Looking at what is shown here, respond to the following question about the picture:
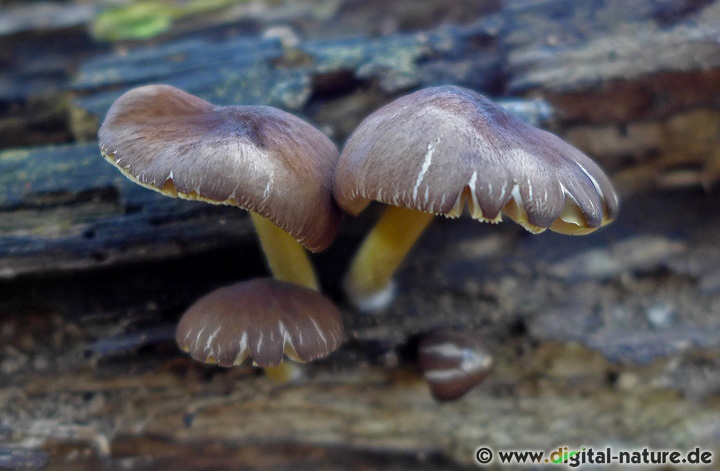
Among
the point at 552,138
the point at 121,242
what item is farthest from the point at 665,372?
the point at 121,242

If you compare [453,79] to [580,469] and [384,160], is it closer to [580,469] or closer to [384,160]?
[384,160]

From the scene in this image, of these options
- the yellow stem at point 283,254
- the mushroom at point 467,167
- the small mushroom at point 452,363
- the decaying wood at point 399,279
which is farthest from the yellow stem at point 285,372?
the mushroom at point 467,167

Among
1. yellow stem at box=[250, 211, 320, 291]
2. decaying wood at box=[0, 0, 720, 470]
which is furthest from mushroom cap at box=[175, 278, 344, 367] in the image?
decaying wood at box=[0, 0, 720, 470]

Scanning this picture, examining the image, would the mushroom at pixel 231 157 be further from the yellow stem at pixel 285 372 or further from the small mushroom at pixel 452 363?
the small mushroom at pixel 452 363

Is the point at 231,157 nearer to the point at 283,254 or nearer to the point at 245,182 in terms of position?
the point at 245,182

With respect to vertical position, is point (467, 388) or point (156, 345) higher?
point (156, 345)

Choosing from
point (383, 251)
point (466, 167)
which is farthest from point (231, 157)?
point (383, 251)

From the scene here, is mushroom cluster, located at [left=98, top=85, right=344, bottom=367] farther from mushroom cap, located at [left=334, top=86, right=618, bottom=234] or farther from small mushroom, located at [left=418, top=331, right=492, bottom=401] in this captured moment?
small mushroom, located at [left=418, top=331, right=492, bottom=401]
